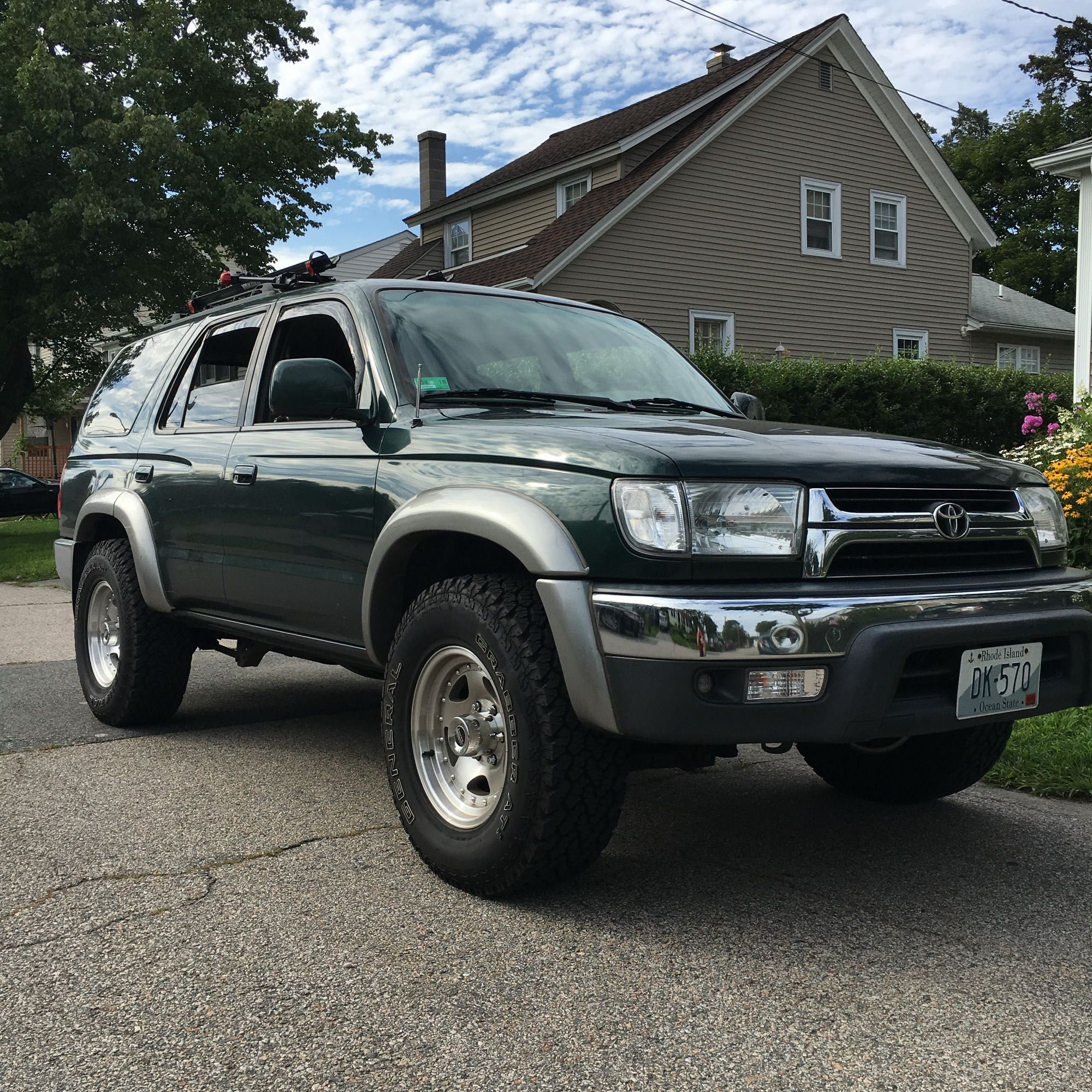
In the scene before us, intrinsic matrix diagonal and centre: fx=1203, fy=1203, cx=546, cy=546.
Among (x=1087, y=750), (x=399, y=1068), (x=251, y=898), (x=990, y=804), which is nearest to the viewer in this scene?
(x=399, y=1068)

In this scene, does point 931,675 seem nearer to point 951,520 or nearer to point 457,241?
point 951,520

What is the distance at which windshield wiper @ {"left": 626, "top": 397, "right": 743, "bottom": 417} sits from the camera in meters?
4.23

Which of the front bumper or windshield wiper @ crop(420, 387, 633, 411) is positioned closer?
the front bumper

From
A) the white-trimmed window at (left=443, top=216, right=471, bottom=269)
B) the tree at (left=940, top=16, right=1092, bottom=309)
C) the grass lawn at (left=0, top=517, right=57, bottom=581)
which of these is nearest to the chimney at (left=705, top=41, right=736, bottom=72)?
the white-trimmed window at (left=443, top=216, right=471, bottom=269)

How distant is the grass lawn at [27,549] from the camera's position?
14.4 meters

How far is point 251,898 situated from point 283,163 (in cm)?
2056

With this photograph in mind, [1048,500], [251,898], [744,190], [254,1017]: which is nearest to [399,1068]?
[254,1017]

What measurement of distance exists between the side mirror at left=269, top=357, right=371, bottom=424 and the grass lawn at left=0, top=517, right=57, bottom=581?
416 inches

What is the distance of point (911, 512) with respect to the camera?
3164 millimetres

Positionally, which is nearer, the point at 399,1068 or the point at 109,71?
the point at 399,1068

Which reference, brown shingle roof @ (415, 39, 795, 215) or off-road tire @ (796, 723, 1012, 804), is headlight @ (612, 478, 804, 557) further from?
brown shingle roof @ (415, 39, 795, 215)

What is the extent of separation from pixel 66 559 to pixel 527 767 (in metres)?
3.77

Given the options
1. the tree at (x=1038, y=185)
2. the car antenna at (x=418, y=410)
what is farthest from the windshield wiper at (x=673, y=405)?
the tree at (x=1038, y=185)

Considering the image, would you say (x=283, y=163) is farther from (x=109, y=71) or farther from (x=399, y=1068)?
(x=399, y=1068)
